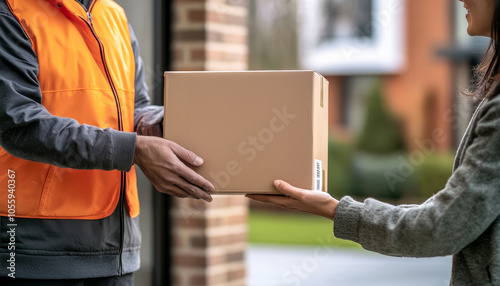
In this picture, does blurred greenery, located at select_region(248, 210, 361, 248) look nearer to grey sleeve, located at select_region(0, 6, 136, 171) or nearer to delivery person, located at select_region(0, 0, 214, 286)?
delivery person, located at select_region(0, 0, 214, 286)

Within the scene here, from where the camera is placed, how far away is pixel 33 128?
5.39ft

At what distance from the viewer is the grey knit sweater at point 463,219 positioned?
58.7 inches

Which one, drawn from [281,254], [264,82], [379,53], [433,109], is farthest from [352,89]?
[264,82]

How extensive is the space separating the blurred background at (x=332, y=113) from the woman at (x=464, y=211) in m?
0.40

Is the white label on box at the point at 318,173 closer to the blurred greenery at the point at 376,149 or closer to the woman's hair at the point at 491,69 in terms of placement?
the woman's hair at the point at 491,69

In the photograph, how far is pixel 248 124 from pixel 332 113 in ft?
46.1

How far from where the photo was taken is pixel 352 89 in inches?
616

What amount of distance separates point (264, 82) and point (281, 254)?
630 cm

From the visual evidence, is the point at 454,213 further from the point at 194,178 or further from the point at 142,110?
the point at 142,110

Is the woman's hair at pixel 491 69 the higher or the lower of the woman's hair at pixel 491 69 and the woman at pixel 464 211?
the higher

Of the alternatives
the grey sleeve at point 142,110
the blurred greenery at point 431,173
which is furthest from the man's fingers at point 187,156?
the blurred greenery at point 431,173

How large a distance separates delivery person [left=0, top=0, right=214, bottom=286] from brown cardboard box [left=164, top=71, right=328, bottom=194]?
62 mm

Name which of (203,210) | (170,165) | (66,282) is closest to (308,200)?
(170,165)

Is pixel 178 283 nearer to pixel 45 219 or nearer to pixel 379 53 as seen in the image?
pixel 45 219
